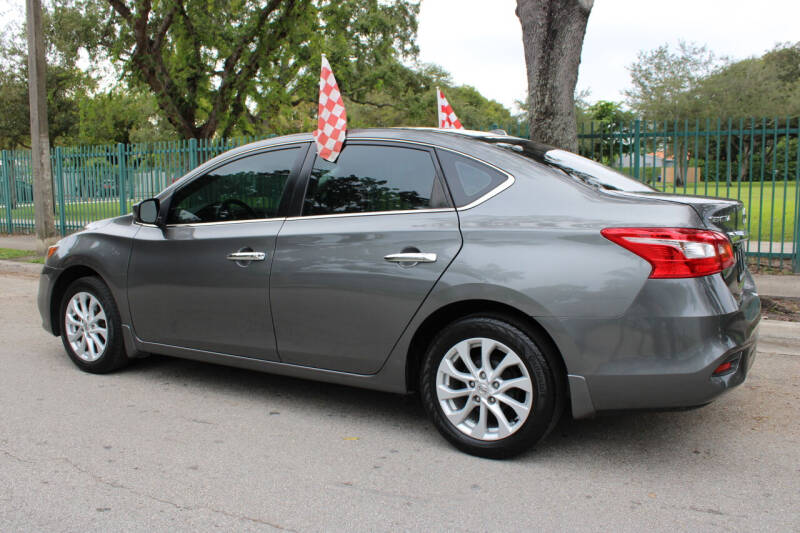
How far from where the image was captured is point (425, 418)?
164 inches

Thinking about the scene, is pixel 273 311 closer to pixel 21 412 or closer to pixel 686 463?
pixel 21 412

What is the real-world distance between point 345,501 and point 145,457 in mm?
1123

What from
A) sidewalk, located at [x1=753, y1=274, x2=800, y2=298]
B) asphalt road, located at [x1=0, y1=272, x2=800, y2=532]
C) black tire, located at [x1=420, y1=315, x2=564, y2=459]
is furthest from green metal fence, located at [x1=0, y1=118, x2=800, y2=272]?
black tire, located at [x1=420, y1=315, x2=564, y2=459]

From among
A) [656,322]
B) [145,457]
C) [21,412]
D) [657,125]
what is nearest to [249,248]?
[145,457]

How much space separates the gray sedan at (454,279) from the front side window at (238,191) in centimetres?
1

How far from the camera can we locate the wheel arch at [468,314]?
10.9 ft

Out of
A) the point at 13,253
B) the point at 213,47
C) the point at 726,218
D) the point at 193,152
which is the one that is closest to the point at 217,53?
the point at 213,47

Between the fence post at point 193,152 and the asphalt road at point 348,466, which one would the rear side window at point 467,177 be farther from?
the fence post at point 193,152

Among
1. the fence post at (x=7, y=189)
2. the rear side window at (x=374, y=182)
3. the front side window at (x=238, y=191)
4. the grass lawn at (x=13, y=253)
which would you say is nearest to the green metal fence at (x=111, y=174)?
the fence post at (x=7, y=189)

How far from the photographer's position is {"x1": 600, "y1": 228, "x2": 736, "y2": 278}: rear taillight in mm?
3074

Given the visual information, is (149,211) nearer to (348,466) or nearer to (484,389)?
(348,466)

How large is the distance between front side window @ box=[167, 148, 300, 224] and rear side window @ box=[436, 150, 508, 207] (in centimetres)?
105

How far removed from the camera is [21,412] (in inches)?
166

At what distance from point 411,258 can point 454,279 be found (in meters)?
0.27
